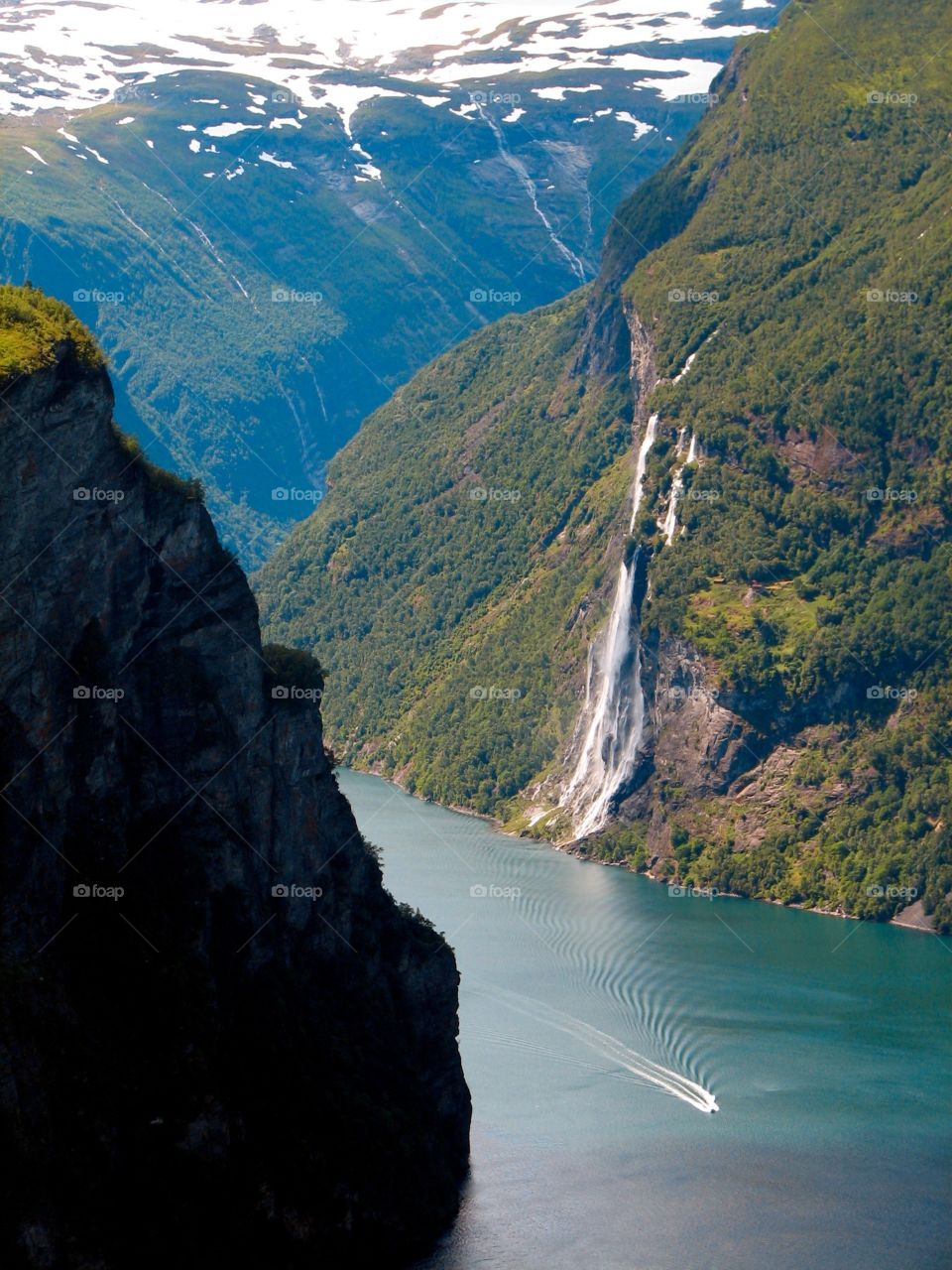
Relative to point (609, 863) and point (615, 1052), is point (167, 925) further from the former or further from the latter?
point (609, 863)

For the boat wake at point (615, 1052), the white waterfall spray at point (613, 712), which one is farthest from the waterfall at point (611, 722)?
the boat wake at point (615, 1052)

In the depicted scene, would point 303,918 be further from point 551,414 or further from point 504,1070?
point 551,414

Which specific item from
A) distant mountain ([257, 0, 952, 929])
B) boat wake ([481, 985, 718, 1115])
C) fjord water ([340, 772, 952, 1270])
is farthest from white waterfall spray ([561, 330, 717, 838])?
boat wake ([481, 985, 718, 1115])

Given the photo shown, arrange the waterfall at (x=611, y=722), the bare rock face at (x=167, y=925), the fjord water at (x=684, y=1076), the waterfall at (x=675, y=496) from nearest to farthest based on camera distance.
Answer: the bare rock face at (x=167, y=925) < the fjord water at (x=684, y=1076) < the waterfall at (x=611, y=722) < the waterfall at (x=675, y=496)

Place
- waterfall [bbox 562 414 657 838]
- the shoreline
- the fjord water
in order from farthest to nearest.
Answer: waterfall [bbox 562 414 657 838] < the shoreline < the fjord water

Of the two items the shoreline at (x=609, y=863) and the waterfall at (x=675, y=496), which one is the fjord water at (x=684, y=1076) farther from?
the waterfall at (x=675, y=496)

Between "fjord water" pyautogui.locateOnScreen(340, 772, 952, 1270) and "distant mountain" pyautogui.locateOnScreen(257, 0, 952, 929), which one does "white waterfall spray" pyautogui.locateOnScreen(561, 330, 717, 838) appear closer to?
"distant mountain" pyautogui.locateOnScreen(257, 0, 952, 929)
